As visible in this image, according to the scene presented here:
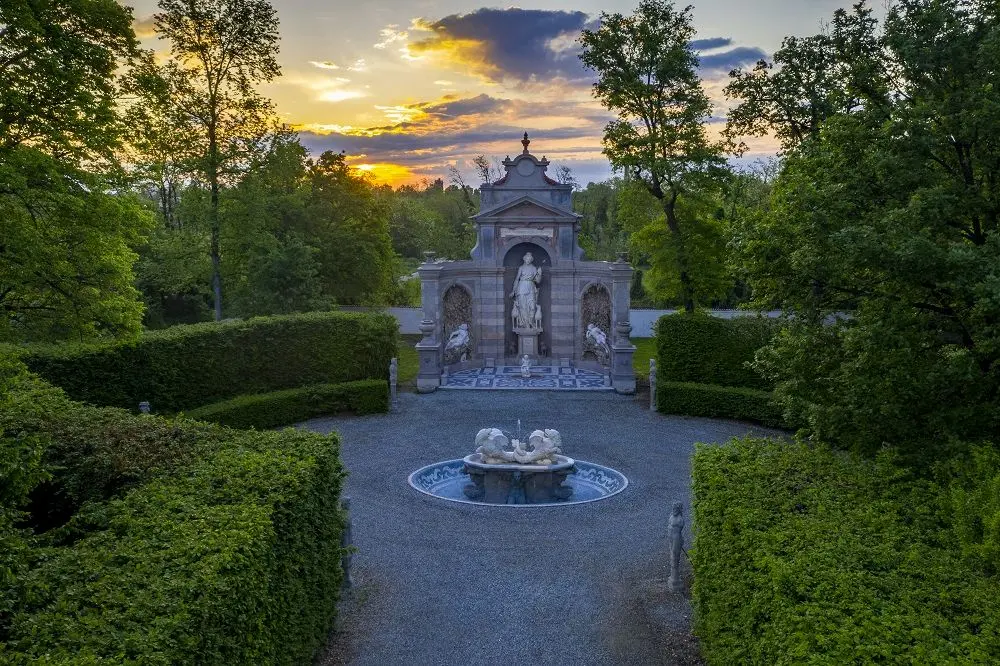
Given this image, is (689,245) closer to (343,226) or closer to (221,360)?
(221,360)

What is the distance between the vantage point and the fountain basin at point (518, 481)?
17609 mm

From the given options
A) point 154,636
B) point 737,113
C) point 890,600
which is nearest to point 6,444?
point 154,636

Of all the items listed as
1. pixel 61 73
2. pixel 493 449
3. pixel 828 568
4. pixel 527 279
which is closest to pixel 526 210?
pixel 527 279

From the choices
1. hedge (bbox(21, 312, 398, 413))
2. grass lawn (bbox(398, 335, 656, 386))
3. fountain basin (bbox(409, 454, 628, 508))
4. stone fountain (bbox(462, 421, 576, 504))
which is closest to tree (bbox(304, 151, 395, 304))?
grass lawn (bbox(398, 335, 656, 386))

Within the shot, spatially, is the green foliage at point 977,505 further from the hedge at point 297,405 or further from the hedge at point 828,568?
the hedge at point 297,405

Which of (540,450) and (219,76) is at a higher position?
(219,76)

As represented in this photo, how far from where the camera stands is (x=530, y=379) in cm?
2933

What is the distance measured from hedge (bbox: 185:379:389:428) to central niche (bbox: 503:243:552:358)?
26.5 feet

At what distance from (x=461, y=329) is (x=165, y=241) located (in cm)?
1242

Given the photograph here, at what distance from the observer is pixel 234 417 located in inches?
883

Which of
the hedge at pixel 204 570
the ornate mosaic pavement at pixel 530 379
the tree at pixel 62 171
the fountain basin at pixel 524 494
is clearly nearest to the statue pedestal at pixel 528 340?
the ornate mosaic pavement at pixel 530 379

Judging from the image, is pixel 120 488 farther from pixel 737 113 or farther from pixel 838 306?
pixel 737 113

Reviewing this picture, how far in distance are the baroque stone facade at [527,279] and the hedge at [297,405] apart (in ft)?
17.0

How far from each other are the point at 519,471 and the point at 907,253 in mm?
10452
